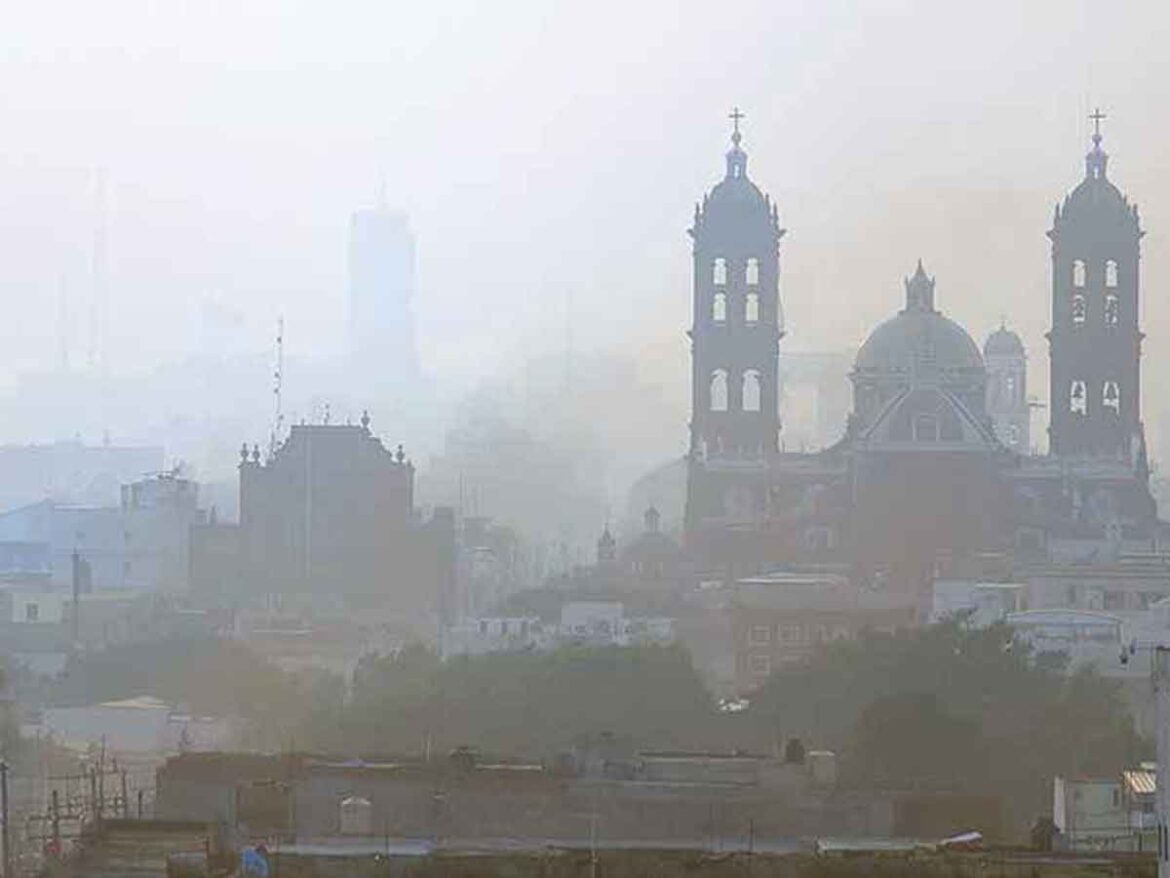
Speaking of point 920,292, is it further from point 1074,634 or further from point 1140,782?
point 1140,782

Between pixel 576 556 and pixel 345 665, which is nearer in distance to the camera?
pixel 345 665

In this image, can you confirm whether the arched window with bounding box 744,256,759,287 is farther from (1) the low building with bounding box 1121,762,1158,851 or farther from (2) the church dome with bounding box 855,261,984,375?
(1) the low building with bounding box 1121,762,1158,851

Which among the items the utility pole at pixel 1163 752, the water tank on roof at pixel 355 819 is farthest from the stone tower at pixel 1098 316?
the utility pole at pixel 1163 752

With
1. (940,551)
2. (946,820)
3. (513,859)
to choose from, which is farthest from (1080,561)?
(513,859)

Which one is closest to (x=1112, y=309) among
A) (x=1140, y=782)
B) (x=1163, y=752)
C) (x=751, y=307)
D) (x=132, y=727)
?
(x=751, y=307)

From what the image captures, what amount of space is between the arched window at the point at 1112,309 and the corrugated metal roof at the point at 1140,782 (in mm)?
61018

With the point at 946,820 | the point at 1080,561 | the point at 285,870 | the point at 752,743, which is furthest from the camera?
the point at 1080,561

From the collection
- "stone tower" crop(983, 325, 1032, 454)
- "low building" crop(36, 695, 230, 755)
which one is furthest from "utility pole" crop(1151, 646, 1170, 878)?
"stone tower" crop(983, 325, 1032, 454)

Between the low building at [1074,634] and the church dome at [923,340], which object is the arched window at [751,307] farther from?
the low building at [1074,634]

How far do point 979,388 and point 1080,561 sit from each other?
38.8 feet

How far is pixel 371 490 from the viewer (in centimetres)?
9325

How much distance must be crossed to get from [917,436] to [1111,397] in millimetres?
5192

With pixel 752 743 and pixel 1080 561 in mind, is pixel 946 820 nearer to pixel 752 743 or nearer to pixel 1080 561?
pixel 752 743

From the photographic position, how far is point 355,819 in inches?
1332
